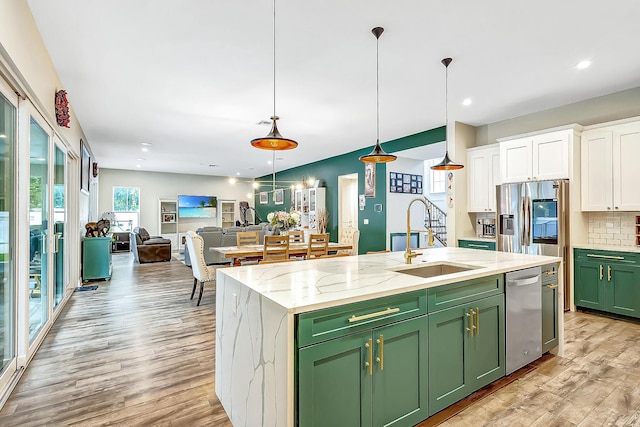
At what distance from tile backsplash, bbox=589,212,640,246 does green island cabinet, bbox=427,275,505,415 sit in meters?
3.10

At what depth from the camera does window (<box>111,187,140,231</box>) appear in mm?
10945

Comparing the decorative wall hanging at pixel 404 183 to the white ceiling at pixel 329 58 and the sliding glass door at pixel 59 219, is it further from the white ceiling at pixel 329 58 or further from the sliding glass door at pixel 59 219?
the sliding glass door at pixel 59 219

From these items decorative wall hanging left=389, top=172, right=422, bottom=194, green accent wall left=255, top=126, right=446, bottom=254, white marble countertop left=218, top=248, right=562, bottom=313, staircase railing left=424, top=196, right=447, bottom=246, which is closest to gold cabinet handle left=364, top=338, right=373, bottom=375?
white marble countertop left=218, top=248, right=562, bottom=313

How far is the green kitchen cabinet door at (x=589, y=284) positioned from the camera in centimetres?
393

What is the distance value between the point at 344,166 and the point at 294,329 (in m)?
6.94

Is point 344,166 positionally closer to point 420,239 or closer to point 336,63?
point 420,239

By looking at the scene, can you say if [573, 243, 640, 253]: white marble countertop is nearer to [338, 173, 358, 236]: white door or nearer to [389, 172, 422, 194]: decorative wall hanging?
[389, 172, 422, 194]: decorative wall hanging

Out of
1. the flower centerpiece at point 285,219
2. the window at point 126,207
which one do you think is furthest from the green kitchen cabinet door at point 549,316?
the window at point 126,207

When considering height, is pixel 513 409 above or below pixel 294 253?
below

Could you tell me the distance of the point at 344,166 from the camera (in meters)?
8.09

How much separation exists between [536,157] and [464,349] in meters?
3.53

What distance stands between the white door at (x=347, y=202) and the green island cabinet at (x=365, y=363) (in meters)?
6.55

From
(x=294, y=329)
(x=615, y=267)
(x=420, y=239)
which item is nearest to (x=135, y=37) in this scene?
(x=294, y=329)

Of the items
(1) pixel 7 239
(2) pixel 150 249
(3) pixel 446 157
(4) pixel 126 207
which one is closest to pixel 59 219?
(1) pixel 7 239
